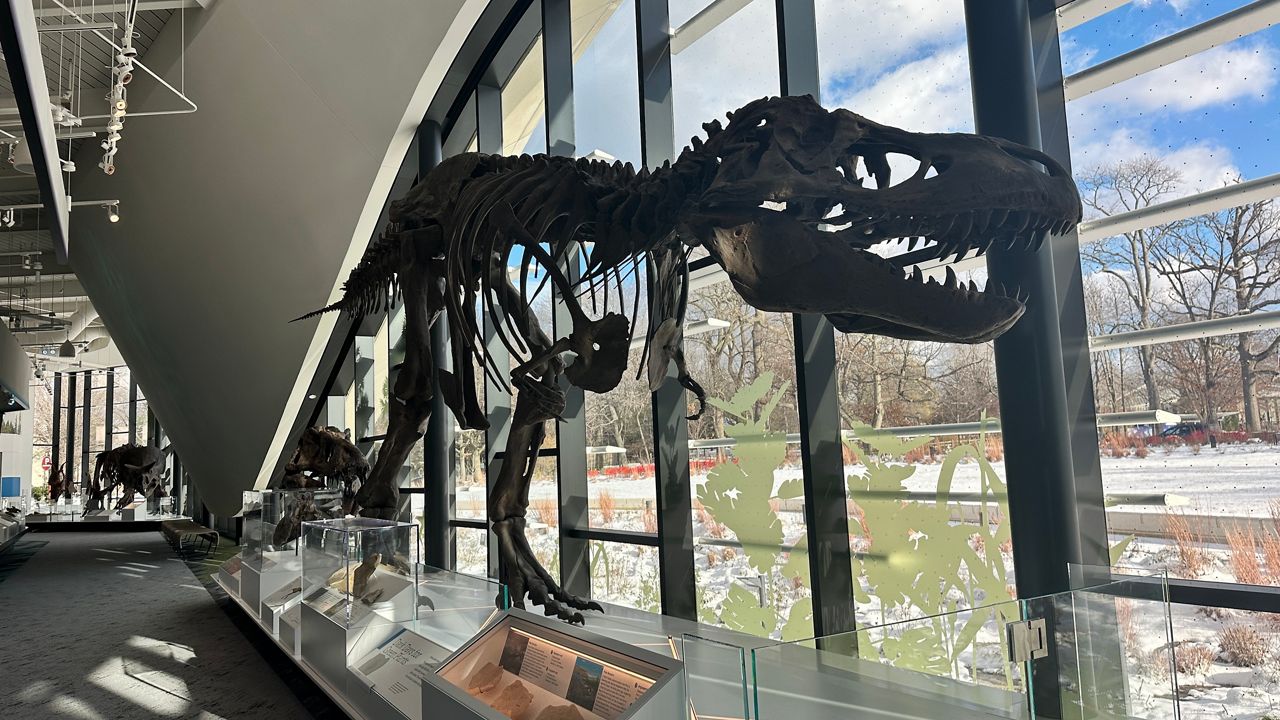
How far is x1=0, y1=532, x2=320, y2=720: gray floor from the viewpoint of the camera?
4609 mm

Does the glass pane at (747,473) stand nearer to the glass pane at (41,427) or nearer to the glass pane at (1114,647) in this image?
the glass pane at (1114,647)

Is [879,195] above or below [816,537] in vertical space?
above

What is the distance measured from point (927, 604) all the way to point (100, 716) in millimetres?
4481

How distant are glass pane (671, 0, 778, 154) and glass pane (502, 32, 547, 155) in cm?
221

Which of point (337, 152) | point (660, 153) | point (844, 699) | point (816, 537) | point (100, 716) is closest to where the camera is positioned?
point (844, 699)

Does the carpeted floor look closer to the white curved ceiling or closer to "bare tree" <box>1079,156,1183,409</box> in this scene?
the white curved ceiling

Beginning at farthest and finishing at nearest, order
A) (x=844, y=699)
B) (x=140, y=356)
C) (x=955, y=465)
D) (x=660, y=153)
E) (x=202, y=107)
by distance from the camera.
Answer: (x=140, y=356)
(x=202, y=107)
(x=660, y=153)
(x=955, y=465)
(x=844, y=699)

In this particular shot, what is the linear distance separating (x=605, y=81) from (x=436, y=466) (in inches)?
153

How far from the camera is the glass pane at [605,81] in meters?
5.66

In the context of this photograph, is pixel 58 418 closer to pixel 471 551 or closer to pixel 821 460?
pixel 471 551

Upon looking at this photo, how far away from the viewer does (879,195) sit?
1.91 meters

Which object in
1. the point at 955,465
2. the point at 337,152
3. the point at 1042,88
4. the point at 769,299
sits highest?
the point at 337,152

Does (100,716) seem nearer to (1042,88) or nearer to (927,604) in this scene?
(927,604)

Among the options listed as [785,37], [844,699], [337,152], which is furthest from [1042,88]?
[337,152]
